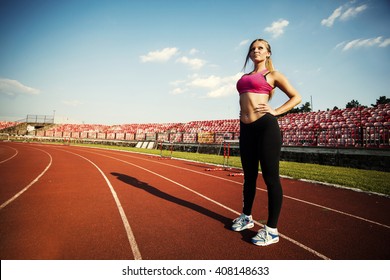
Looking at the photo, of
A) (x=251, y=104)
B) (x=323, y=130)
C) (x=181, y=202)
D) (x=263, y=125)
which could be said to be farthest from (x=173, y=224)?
(x=323, y=130)

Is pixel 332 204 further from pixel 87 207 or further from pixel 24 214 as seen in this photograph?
pixel 24 214

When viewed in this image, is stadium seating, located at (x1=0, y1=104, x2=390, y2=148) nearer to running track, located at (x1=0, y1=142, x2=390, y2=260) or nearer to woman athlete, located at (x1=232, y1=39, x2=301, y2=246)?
running track, located at (x1=0, y1=142, x2=390, y2=260)

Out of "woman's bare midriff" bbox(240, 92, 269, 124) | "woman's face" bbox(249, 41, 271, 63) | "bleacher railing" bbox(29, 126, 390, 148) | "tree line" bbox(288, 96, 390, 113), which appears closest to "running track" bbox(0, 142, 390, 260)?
"woman's bare midriff" bbox(240, 92, 269, 124)

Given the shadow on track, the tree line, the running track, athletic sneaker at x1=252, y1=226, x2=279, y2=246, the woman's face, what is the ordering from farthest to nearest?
the tree line
the shadow on track
the woman's face
athletic sneaker at x1=252, y1=226, x2=279, y2=246
the running track

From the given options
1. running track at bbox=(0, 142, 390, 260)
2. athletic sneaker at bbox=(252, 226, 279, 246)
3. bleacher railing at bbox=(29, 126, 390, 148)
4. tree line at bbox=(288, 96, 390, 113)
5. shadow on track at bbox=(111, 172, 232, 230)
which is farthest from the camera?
tree line at bbox=(288, 96, 390, 113)

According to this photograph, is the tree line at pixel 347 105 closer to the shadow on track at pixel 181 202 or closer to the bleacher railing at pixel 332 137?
the bleacher railing at pixel 332 137

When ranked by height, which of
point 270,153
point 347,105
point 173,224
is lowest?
A: point 173,224

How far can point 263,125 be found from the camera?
7.83ft

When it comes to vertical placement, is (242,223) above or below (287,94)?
below

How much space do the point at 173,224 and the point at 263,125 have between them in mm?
1893

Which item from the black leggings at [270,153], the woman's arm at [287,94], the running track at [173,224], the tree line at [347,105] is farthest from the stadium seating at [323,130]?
the tree line at [347,105]

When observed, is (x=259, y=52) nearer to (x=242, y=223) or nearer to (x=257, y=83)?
(x=257, y=83)

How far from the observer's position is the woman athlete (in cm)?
237

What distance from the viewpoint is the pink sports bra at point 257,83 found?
8.05ft
